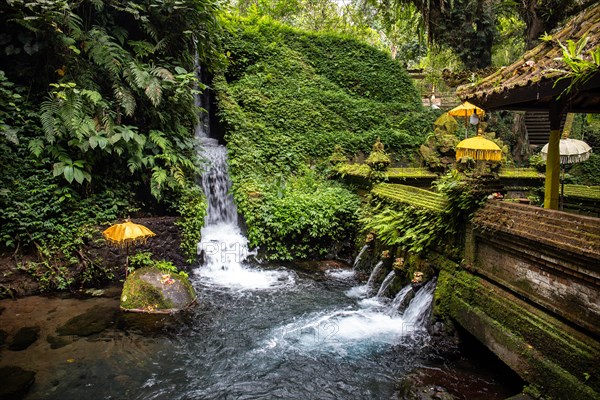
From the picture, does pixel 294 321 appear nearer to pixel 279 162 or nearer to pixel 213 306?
pixel 213 306

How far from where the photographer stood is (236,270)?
990cm

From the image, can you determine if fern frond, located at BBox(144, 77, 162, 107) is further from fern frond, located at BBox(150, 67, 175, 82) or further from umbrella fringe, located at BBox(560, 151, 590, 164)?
umbrella fringe, located at BBox(560, 151, 590, 164)

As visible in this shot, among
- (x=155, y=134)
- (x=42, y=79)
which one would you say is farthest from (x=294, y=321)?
(x=42, y=79)

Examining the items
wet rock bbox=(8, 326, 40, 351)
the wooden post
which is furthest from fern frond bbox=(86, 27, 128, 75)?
the wooden post

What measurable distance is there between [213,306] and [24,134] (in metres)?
5.92

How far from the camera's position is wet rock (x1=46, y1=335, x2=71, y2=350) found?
19.0 ft

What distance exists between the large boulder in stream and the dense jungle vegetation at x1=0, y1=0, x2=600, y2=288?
5.66 feet

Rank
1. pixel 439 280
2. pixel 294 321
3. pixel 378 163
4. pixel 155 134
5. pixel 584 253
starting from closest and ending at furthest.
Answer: pixel 584 253
pixel 439 280
pixel 294 321
pixel 155 134
pixel 378 163

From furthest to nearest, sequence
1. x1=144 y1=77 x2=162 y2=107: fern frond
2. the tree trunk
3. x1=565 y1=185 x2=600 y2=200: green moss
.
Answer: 1. the tree trunk
2. x1=144 y1=77 x2=162 y2=107: fern frond
3. x1=565 y1=185 x2=600 y2=200: green moss

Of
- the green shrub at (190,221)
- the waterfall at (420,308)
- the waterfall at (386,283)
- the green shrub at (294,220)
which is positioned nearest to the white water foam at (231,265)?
the green shrub at (190,221)

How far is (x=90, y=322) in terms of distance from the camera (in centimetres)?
669

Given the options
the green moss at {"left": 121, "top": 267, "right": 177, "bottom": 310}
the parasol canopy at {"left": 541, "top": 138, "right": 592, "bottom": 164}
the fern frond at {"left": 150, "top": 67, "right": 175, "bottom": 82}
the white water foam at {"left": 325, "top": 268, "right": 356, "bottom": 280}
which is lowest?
the white water foam at {"left": 325, "top": 268, "right": 356, "bottom": 280}

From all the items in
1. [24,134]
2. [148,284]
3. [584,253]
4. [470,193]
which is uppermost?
[24,134]

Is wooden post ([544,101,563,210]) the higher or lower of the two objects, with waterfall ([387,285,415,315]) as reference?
higher
